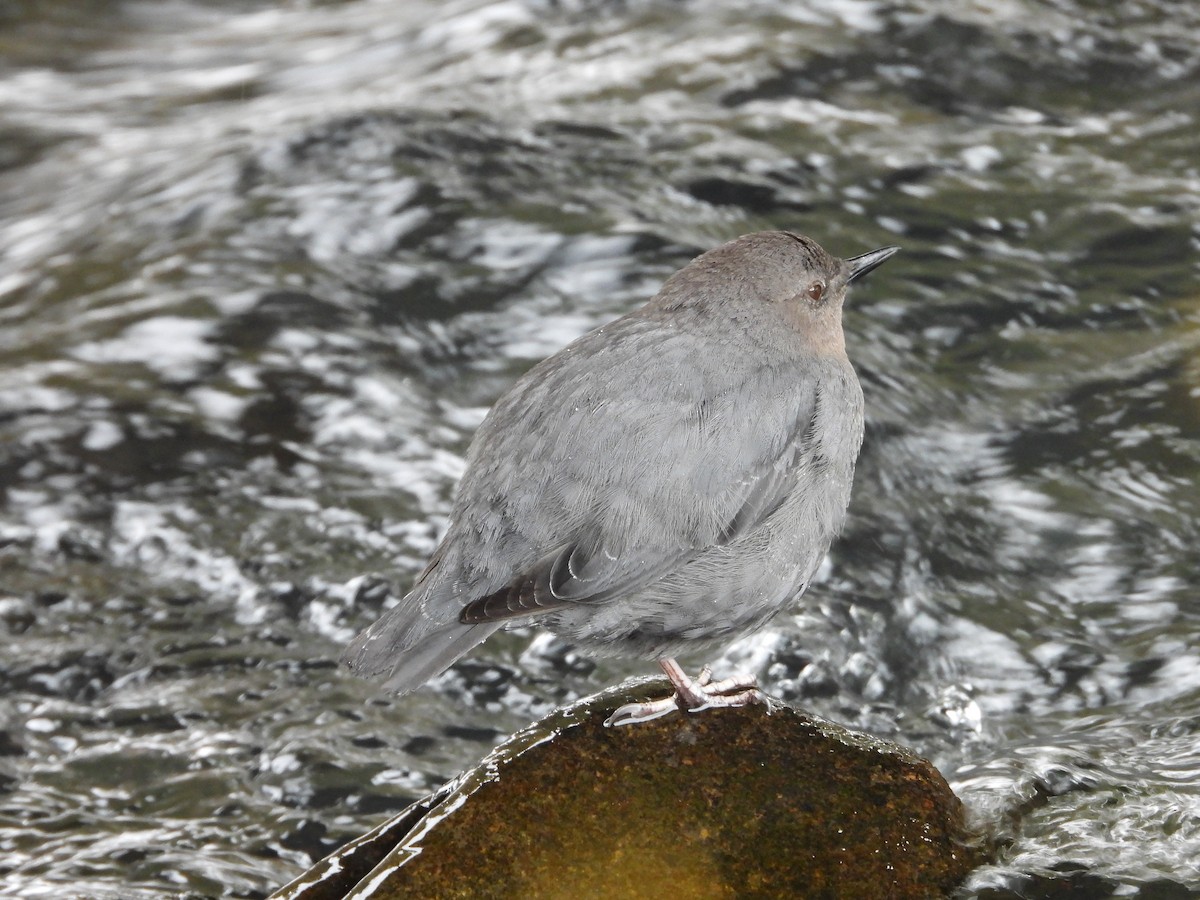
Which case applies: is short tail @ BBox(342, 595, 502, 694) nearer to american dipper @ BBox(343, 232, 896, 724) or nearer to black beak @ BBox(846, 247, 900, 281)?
american dipper @ BBox(343, 232, 896, 724)

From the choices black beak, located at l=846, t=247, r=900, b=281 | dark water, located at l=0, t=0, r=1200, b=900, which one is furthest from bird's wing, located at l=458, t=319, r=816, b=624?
dark water, located at l=0, t=0, r=1200, b=900

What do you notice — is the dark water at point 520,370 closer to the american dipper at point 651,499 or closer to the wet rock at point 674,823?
the wet rock at point 674,823

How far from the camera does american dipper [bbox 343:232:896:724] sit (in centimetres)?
322

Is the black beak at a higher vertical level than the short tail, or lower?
higher

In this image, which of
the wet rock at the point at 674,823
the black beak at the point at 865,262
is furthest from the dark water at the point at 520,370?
the black beak at the point at 865,262

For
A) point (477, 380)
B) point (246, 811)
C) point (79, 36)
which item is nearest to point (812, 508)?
point (246, 811)

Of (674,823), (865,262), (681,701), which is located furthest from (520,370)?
(674,823)

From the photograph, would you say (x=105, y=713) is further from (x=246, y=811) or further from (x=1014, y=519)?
(x=1014, y=519)

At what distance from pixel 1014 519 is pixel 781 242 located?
1.95 meters

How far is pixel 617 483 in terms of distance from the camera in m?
3.26

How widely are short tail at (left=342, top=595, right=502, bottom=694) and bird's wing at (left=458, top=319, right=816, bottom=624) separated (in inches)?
2.0

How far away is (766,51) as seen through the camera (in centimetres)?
803

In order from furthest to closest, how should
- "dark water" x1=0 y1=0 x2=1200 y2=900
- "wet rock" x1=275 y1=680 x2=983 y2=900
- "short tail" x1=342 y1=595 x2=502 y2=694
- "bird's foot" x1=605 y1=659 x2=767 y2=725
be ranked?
1. "dark water" x1=0 y1=0 x2=1200 y2=900
2. "bird's foot" x1=605 y1=659 x2=767 y2=725
3. "short tail" x1=342 y1=595 x2=502 y2=694
4. "wet rock" x1=275 y1=680 x2=983 y2=900

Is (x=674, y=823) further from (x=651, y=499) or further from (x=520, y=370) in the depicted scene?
(x=520, y=370)
